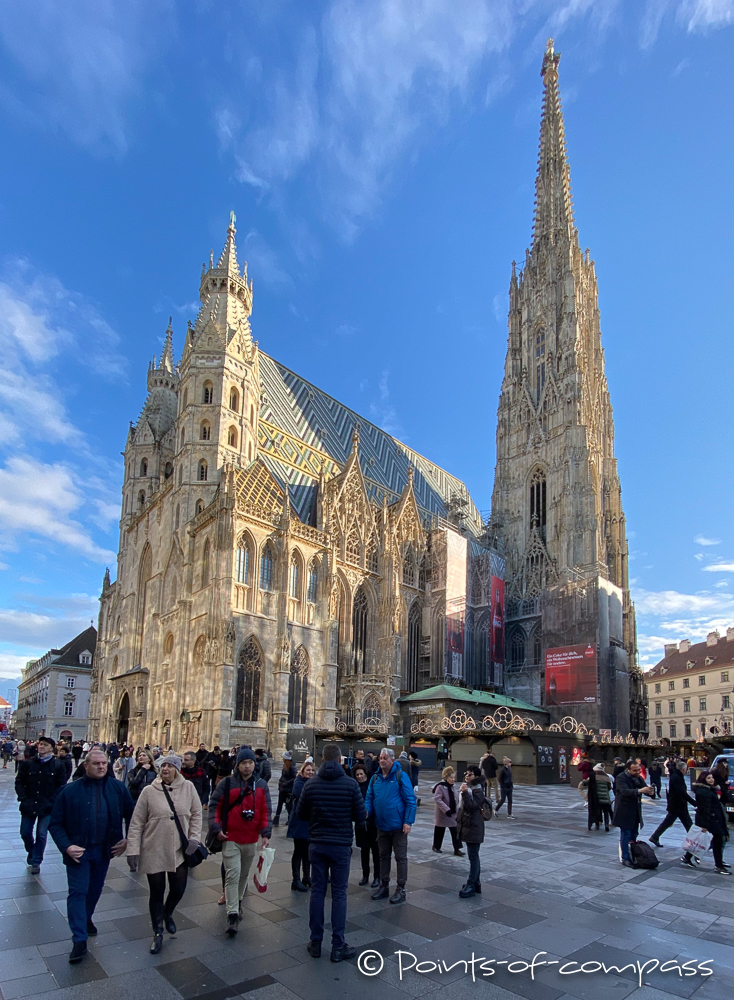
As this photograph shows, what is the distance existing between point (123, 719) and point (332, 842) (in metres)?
40.0

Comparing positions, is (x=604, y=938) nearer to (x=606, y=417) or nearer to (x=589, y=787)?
(x=589, y=787)

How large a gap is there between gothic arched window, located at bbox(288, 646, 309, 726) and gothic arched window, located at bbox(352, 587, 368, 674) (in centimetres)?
528

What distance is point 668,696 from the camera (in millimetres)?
67375

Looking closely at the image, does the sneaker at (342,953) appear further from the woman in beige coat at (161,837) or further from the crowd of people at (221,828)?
the woman in beige coat at (161,837)

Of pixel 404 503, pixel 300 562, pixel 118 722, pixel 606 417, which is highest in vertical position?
pixel 606 417

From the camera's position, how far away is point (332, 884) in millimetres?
5859

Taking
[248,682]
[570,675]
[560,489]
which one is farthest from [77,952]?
[560,489]

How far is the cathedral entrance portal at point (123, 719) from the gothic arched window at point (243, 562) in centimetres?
1259

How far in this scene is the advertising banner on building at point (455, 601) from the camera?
47.6 meters

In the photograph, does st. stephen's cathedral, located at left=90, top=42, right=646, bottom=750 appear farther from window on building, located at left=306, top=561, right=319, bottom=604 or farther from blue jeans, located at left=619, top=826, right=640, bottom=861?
blue jeans, located at left=619, top=826, right=640, bottom=861

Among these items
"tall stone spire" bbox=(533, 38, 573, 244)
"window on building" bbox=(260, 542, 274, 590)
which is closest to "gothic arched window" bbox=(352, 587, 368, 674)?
"window on building" bbox=(260, 542, 274, 590)

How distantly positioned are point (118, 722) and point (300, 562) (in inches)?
614

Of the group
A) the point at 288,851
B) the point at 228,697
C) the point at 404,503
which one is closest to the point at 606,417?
the point at 404,503

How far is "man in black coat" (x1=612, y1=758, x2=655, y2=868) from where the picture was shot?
32.9 feet
